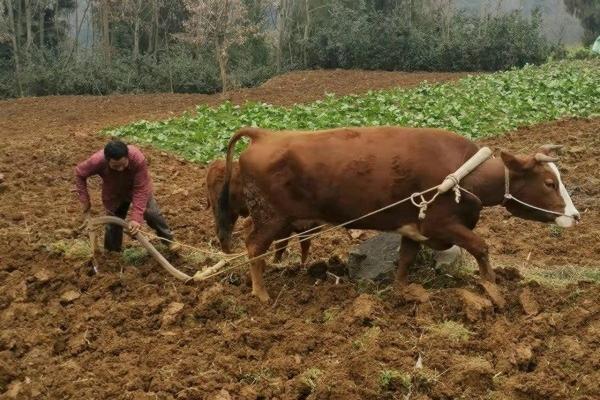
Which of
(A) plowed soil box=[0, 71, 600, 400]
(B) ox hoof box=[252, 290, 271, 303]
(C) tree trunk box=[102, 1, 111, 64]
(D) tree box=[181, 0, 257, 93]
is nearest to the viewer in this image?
(A) plowed soil box=[0, 71, 600, 400]

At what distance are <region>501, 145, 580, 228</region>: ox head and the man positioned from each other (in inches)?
142

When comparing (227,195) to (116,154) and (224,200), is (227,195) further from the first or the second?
(116,154)

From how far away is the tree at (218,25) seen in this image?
27.2 metres

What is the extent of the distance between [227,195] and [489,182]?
2644mm

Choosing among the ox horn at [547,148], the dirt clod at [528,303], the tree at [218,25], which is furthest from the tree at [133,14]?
the dirt clod at [528,303]

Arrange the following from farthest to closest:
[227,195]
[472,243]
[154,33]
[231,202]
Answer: [154,33] → [231,202] → [227,195] → [472,243]

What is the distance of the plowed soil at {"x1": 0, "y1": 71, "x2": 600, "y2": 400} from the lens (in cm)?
→ 573

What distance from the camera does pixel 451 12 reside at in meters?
44.1

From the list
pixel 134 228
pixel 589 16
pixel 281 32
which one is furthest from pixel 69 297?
pixel 589 16

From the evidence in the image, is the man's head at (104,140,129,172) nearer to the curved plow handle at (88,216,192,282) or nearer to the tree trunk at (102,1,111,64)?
the curved plow handle at (88,216,192,282)

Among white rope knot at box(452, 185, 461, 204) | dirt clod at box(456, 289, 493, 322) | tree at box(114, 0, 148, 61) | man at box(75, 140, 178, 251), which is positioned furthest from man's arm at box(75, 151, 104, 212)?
tree at box(114, 0, 148, 61)

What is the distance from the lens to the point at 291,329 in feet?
22.3

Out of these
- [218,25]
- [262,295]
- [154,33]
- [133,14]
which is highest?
[262,295]

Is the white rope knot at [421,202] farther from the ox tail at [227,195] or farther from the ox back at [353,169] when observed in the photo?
the ox tail at [227,195]
